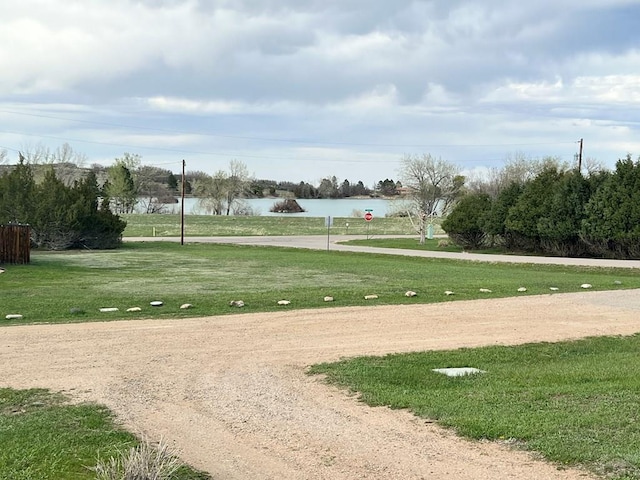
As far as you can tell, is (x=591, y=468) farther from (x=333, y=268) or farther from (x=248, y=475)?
(x=333, y=268)

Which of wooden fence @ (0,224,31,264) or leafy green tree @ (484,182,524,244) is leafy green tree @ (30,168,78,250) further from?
leafy green tree @ (484,182,524,244)

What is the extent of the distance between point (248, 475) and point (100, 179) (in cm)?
10049

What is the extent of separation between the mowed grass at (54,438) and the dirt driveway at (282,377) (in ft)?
0.93

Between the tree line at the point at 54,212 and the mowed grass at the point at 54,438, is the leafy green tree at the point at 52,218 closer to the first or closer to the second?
the tree line at the point at 54,212

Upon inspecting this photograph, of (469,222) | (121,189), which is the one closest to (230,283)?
(469,222)

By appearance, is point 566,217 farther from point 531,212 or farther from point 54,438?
point 54,438

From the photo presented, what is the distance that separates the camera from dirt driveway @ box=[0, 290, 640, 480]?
16.8ft

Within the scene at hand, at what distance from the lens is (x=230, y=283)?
1891cm

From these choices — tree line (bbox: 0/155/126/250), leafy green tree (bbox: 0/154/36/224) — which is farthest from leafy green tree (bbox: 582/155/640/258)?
leafy green tree (bbox: 0/154/36/224)

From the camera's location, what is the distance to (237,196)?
93188mm

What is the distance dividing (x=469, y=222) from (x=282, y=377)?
31.2m

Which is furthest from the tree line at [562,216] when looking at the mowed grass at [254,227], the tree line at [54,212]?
the tree line at [54,212]

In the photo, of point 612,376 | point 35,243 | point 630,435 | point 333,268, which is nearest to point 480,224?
point 333,268

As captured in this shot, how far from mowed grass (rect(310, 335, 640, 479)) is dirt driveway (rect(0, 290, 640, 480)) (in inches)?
10.8
